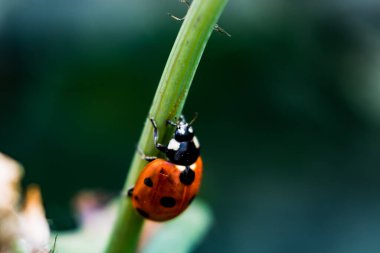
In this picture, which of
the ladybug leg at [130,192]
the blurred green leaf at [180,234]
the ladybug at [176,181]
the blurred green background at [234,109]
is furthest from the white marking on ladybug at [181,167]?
the blurred green background at [234,109]

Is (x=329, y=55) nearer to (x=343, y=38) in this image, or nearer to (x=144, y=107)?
(x=343, y=38)

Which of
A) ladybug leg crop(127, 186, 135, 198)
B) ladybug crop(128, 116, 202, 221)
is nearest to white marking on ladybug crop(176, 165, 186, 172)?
ladybug crop(128, 116, 202, 221)

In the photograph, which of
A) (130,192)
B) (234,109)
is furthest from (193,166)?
(234,109)

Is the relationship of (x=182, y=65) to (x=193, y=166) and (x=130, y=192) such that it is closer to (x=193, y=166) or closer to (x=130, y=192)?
(x=130, y=192)

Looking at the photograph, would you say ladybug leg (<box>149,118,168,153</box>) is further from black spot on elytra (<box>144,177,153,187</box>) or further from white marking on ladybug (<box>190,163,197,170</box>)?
white marking on ladybug (<box>190,163,197,170</box>)

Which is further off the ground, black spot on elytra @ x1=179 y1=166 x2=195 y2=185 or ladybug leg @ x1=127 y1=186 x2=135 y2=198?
ladybug leg @ x1=127 y1=186 x2=135 y2=198
